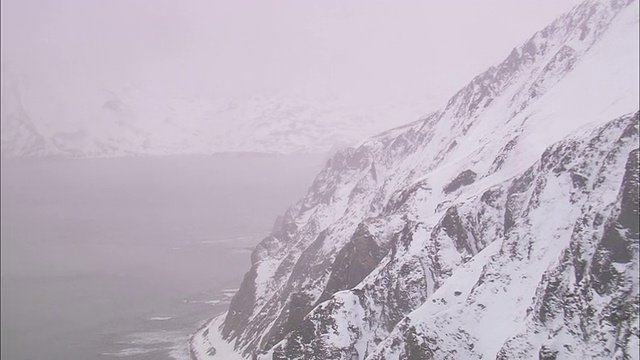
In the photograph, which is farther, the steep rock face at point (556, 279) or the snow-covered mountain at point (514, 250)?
the snow-covered mountain at point (514, 250)

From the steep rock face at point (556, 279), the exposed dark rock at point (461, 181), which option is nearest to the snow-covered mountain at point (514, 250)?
the steep rock face at point (556, 279)

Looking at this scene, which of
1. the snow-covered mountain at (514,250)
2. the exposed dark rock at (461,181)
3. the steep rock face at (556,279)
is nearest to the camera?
the steep rock face at (556,279)

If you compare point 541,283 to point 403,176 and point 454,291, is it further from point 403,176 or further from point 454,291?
point 403,176

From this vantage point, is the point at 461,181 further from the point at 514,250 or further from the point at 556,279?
the point at 556,279

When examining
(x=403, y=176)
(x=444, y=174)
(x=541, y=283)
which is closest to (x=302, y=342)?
(x=541, y=283)

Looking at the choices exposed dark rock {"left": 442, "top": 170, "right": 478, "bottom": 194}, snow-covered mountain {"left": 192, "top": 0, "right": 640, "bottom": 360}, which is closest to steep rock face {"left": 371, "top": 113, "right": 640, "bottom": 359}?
snow-covered mountain {"left": 192, "top": 0, "right": 640, "bottom": 360}

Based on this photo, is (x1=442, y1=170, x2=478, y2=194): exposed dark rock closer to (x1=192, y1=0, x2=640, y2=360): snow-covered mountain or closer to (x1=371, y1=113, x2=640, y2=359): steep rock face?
(x1=192, y1=0, x2=640, y2=360): snow-covered mountain

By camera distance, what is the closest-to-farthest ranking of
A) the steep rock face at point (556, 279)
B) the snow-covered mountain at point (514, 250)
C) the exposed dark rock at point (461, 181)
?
the steep rock face at point (556, 279) < the snow-covered mountain at point (514, 250) < the exposed dark rock at point (461, 181)

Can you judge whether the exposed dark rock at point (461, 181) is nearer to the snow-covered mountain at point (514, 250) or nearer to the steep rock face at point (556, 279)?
the snow-covered mountain at point (514, 250)
